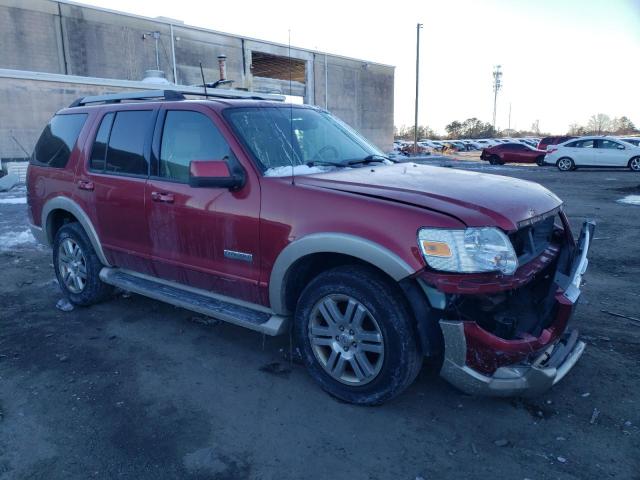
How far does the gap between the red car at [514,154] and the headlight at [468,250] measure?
26945 millimetres

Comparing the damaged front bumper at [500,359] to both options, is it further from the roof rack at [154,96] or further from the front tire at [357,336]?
the roof rack at [154,96]

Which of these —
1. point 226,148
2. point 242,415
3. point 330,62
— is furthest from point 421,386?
point 330,62

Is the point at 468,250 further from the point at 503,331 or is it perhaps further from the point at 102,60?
the point at 102,60

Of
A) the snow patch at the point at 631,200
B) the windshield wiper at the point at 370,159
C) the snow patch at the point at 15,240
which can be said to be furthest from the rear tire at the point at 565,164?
the snow patch at the point at 15,240

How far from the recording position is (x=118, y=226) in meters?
4.41

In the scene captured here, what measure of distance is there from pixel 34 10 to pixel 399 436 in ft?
89.3

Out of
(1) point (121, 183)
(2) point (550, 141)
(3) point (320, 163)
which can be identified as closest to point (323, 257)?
(3) point (320, 163)

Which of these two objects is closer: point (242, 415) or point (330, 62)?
point (242, 415)

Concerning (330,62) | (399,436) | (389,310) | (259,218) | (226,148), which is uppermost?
(330,62)

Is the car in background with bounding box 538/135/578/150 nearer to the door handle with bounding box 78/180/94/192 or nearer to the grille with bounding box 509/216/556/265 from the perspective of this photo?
the grille with bounding box 509/216/556/265

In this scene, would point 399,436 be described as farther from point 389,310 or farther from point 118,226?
point 118,226

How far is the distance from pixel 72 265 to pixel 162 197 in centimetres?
182

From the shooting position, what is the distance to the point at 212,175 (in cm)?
327

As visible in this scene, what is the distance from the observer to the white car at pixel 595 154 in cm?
2166
